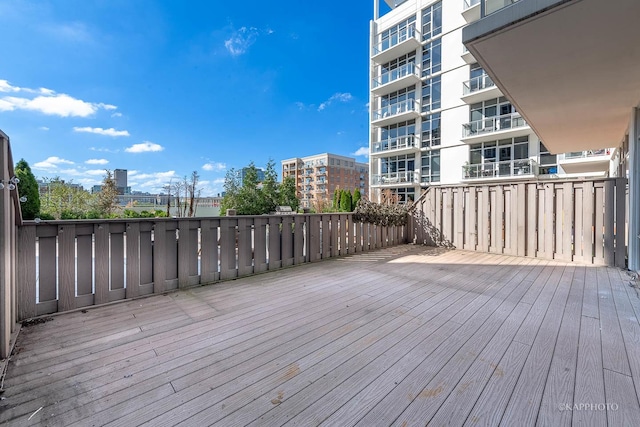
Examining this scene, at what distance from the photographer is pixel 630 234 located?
4.11 m

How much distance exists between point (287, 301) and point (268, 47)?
44.6 feet

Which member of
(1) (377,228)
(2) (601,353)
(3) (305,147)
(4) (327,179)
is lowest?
(2) (601,353)

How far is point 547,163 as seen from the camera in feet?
44.0

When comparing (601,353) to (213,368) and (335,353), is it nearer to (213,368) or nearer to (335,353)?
(335,353)

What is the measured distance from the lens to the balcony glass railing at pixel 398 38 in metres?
17.8

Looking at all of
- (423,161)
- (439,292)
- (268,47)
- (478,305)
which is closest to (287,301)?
(439,292)

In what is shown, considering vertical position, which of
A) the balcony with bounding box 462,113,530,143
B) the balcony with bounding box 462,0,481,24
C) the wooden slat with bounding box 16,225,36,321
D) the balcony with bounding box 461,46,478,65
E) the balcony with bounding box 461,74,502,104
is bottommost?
the wooden slat with bounding box 16,225,36,321

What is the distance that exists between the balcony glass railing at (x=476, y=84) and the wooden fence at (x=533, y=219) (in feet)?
38.9

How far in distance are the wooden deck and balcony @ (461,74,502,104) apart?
1455 cm

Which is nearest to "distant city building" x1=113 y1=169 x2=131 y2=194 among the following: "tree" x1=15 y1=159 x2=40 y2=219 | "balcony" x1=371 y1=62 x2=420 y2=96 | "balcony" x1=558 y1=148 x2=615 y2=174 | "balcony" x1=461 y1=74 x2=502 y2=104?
"tree" x1=15 y1=159 x2=40 y2=219

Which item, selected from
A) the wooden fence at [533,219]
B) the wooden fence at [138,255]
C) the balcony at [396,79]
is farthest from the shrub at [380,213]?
the balcony at [396,79]

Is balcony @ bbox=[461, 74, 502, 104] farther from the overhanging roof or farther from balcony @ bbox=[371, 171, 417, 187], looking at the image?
the overhanging roof

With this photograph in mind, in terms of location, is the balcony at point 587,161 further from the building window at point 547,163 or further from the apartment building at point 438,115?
the building window at point 547,163

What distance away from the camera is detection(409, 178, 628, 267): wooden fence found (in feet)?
14.8
